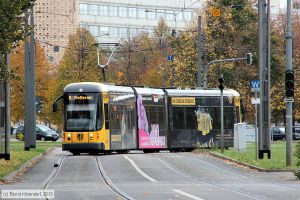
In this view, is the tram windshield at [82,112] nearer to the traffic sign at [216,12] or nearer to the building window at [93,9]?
the traffic sign at [216,12]

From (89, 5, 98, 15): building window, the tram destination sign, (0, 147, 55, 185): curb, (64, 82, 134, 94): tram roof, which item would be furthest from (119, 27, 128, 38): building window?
(0, 147, 55, 185): curb

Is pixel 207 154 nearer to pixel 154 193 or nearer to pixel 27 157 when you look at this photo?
A: pixel 27 157

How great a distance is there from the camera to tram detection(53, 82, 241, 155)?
45094 mm

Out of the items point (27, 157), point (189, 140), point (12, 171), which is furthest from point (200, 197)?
point (189, 140)

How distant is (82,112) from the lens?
45.2 metres

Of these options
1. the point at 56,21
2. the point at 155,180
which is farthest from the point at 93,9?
the point at 155,180

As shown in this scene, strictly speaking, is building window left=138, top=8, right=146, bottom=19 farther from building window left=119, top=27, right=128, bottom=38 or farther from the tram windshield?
the tram windshield

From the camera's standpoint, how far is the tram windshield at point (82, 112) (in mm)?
45031

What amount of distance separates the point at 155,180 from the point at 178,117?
75.6 feet

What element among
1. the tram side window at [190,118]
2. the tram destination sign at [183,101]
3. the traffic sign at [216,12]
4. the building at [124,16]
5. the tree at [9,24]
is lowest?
the tram side window at [190,118]

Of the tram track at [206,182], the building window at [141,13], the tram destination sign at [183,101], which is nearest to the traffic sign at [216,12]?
the tram destination sign at [183,101]

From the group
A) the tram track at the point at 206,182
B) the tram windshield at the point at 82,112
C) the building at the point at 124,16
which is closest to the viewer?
the tram track at the point at 206,182

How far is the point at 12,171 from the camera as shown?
1229 inches

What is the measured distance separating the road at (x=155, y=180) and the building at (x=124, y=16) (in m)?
92.0
